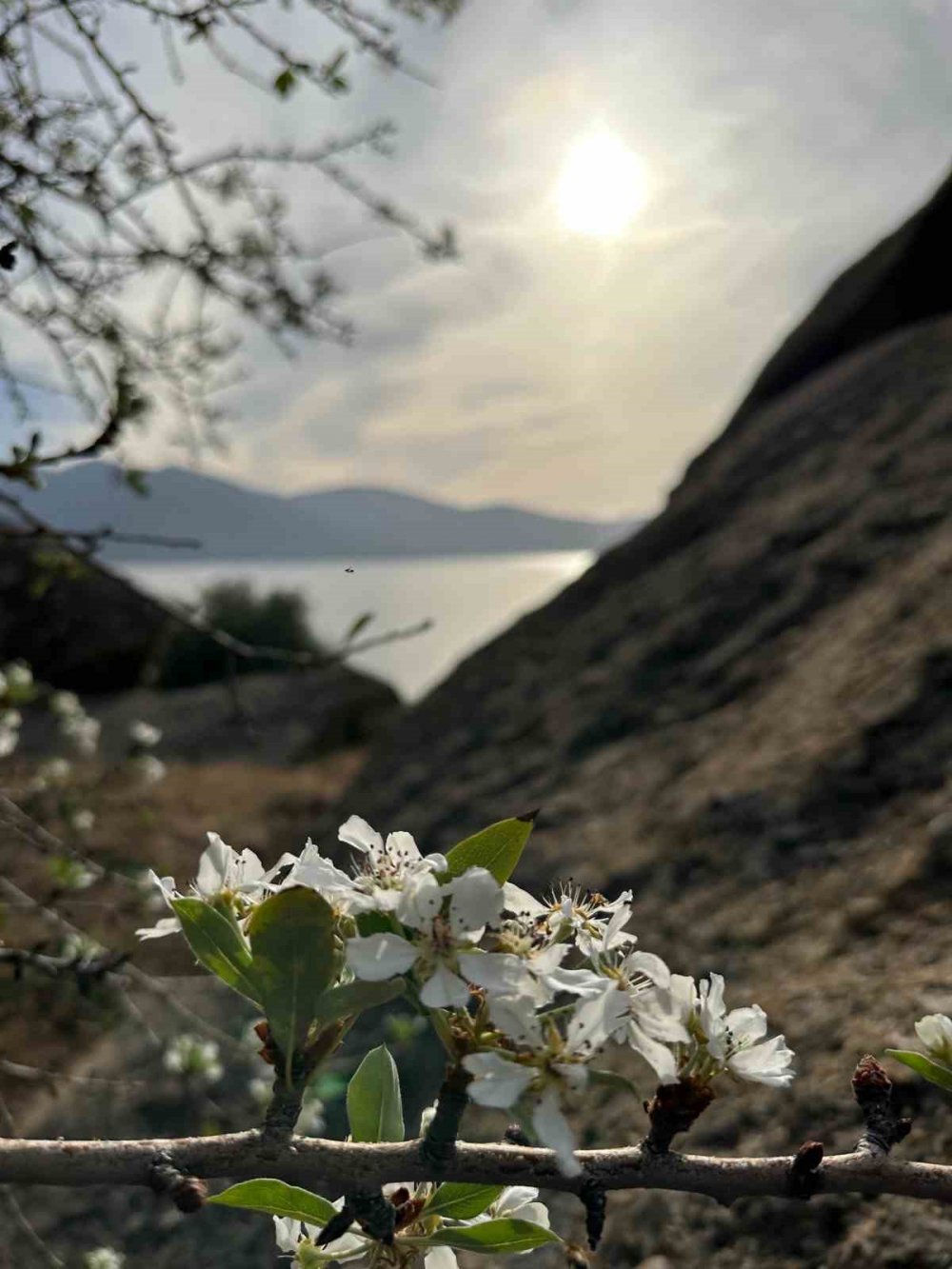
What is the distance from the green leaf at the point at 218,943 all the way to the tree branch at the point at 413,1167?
0.35 feet

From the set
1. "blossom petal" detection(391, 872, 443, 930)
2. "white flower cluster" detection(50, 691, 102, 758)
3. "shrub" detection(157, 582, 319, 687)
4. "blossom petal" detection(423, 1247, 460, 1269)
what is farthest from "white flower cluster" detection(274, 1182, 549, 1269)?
"shrub" detection(157, 582, 319, 687)

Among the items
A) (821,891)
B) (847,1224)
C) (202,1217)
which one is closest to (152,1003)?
(202,1217)

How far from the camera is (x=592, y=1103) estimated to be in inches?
79.4

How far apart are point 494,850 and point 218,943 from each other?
0.22m

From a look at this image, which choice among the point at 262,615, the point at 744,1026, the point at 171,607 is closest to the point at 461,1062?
the point at 744,1026

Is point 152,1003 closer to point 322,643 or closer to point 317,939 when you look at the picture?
point 317,939

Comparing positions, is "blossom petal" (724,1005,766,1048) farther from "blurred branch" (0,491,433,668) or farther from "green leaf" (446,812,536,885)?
"blurred branch" (0,491,433,668)

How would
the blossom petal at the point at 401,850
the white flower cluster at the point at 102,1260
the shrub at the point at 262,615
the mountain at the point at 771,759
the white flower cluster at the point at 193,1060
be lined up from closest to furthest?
the blossom petal at the point at 401,850 → the mountain at the point at 771,759 → the white flower cluster at the point at 102,1260 → the white flower cluster at the point at 193,1060 → the shrub at the point at 262,615

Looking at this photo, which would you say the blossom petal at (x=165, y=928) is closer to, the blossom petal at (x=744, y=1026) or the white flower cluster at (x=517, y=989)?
the white flower cluster at (x=517, y=989)

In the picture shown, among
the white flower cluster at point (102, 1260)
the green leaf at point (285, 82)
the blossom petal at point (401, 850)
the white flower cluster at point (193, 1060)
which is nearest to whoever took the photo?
the blossom petal at point (401, 850)

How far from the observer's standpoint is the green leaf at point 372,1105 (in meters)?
0.89

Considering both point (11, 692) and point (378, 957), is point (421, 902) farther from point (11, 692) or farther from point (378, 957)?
point (11, 692)

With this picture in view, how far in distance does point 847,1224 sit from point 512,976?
3.63 ft

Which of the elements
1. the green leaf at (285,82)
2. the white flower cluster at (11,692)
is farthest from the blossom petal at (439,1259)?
the white flower cluster at (11,692)
